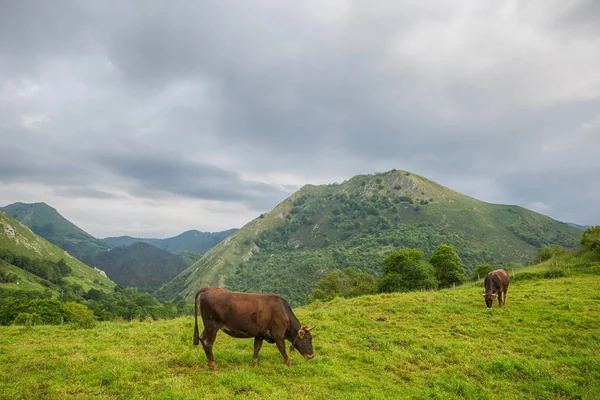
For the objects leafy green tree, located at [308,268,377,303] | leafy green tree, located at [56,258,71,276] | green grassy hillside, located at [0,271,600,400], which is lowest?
leafy green tree, located at [56,258,71,276]

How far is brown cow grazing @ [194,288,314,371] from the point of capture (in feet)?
33.2

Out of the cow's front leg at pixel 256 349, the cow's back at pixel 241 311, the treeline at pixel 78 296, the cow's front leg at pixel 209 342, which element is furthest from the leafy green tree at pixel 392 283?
the treeline at pixel 78 296

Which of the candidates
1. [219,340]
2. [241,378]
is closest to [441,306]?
[219,340]

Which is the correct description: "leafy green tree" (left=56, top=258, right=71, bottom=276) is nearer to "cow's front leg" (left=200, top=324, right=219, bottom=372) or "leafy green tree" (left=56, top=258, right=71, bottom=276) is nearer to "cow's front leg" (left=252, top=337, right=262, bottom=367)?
"cow's front leg" (left=200, top=324, right=219, bottom=372)

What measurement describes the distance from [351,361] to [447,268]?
5454 cm

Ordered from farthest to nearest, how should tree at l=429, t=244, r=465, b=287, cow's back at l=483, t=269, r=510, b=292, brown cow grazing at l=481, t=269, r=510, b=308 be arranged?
tree at l=429, t=244, r=465, b=287
cow's back at l=483, t=269, r=510, b=292
brown cow grazing at l=481, t=269, r=510, b=308

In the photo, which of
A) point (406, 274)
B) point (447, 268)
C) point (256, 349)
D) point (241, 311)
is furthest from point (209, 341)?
point (447, 268)

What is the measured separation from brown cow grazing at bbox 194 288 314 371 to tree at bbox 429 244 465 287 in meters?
55.0

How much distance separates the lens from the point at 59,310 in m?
34.5

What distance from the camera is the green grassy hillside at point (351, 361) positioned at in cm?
865

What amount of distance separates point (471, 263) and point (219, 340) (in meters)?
143

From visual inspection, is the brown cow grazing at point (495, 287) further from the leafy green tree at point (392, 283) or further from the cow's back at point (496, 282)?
the leafy green tree at point (392, 283)

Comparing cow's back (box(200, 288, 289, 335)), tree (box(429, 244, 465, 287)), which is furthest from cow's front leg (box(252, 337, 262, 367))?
tree (box(429, 244, 465, 287))

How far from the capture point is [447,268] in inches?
2288
